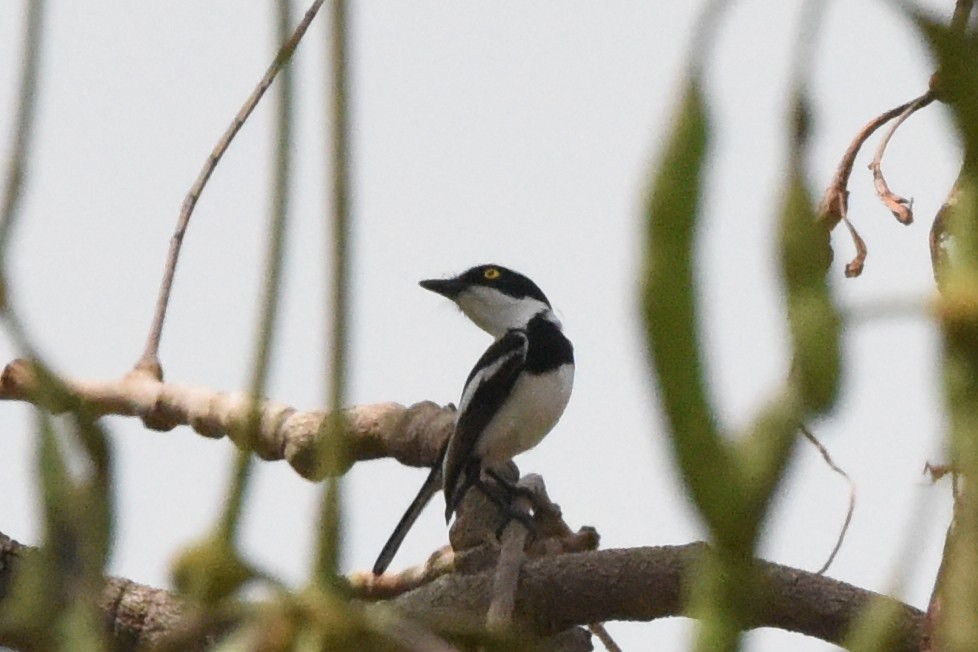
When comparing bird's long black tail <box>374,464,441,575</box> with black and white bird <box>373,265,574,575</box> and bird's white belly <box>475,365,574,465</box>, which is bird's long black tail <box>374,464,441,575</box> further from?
bird's white belly <box>475,365,574,465</box>

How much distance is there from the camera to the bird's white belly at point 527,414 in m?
6.67

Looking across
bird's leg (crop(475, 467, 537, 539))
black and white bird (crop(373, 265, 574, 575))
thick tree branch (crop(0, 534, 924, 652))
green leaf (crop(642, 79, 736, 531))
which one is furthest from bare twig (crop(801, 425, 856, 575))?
black and white bird (crop(373, 265, 574, 575))

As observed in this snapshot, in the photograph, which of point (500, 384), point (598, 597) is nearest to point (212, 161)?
point (598, 597)

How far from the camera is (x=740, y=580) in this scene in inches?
17.2

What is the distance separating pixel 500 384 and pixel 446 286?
144 centimetres

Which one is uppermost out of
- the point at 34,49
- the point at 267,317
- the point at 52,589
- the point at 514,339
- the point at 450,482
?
the point at 514,339

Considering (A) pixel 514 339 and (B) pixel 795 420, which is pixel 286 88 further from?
(A) pixel 514 339

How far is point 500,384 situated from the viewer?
22.9 ft

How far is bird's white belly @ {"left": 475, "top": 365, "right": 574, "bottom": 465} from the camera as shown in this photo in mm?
6672

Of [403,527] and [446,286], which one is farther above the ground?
[446,286]

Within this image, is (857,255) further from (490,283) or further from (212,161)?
(490,283)

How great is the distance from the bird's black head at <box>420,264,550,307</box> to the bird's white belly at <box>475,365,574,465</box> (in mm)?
1322

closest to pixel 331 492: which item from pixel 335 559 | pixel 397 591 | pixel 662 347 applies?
pixel 335 559

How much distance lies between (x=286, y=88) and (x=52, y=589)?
0.19 m
